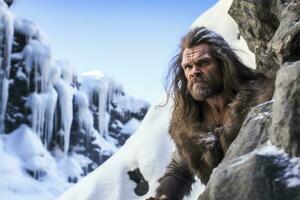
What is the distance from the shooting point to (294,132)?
176 cm

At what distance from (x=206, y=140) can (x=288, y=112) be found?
966 millimetres

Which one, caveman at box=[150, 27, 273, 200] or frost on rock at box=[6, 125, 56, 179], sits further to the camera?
frost on rock at box=[6, 125, 56, 179]

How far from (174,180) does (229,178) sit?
118 centimetres

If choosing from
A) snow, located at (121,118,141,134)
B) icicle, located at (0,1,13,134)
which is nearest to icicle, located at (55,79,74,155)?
icicle, located at (0,1,13,134)

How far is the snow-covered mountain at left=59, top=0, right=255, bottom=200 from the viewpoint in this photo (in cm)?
1192

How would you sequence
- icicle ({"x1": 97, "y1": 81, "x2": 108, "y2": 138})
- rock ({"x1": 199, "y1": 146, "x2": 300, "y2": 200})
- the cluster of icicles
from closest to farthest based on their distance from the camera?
rock ({"x1": 199, "y1": 146, "x2": 300, "y2": 200}) < the cluster of icicles < icicle ({"x1": 97, "y1": 81, "x2": 108, "y2": 138})

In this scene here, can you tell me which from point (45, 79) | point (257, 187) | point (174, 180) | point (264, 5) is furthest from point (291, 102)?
point (45, 79)

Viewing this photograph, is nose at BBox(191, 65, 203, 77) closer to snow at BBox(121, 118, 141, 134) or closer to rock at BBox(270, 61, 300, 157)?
rock at BBox(270, 61, 300, 157)

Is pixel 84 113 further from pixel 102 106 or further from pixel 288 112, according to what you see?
pixel 288 112

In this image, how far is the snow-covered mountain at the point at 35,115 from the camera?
32153mm

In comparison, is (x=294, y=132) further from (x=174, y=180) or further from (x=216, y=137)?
(x=174, y=180)

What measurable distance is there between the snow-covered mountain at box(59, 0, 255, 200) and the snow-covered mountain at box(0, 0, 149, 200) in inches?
742

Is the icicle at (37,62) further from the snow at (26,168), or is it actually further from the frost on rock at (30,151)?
the snow at (26,168)

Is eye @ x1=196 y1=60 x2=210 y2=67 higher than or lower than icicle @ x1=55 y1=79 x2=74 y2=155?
higher
